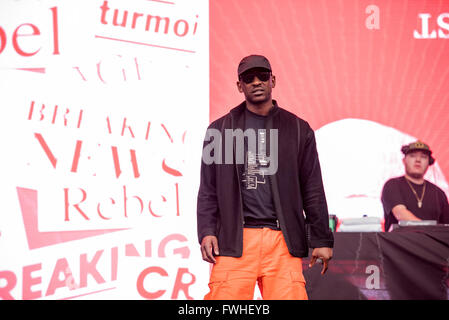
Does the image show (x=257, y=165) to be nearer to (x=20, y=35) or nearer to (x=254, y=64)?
(x=254, y=64)

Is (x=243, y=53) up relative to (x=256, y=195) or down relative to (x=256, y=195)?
up

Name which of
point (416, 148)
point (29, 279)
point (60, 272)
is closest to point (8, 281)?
point (29, 279)

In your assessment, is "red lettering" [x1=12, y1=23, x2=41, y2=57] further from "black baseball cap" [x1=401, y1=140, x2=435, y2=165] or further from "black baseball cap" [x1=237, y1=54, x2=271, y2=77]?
"black baseball cap" [x1=401, y1=140, x2=435, y2=165]

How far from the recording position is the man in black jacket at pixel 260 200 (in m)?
2.41

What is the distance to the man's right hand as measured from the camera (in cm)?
244

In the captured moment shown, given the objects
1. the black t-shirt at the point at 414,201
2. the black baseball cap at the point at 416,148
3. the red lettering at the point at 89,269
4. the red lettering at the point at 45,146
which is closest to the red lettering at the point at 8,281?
the red lettering at the point at 89,269

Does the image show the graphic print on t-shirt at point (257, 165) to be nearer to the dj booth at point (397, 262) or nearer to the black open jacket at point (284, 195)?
the black open jacket at point (284, 195)

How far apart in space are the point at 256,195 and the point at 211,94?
2.08 metres

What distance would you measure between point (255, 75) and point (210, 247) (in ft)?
2.65

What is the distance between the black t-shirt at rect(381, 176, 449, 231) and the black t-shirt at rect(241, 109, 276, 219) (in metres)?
1.98

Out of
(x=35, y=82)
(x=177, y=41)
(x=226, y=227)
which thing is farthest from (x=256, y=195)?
(x=35, y=82)

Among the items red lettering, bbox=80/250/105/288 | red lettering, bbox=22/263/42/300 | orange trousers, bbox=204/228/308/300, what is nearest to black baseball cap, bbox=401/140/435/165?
orange trousers, bbox=204/228/308/300

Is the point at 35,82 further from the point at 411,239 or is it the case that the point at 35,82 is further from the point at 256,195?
the point at 411,239

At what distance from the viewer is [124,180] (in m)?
4.32
